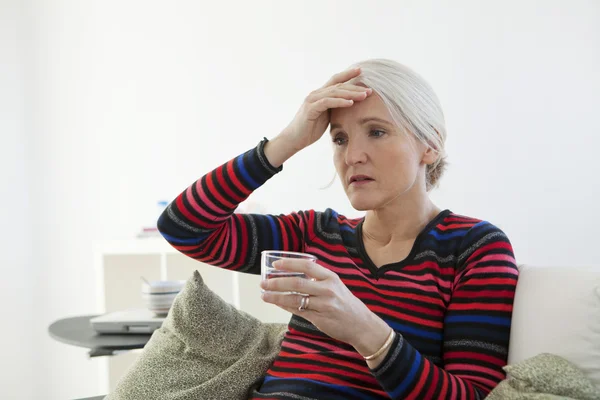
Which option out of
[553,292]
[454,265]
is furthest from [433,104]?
[553,292]

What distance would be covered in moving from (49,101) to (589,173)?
2925 millimetres

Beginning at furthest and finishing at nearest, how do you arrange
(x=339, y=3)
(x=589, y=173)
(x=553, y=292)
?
(x=339, y=3)
(x=589, y=173)
(x=553, y=292)

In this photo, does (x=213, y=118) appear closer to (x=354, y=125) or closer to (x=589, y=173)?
(x=589, y=173)

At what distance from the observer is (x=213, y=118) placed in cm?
330

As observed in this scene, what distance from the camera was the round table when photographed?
1856 millimetres

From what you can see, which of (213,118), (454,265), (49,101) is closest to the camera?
(454,265)

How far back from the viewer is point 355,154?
1.29 meters

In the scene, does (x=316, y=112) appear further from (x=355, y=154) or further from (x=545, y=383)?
(x=545, y=383)

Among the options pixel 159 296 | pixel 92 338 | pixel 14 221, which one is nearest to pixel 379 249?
pixel 159 296

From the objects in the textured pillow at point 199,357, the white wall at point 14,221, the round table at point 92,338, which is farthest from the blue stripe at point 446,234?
the white wall at point 14,221

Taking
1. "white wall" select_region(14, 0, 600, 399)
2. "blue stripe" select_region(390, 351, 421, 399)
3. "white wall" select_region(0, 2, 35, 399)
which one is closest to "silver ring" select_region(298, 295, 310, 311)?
"blue stripe" select_region(390, 351, 421, 399)

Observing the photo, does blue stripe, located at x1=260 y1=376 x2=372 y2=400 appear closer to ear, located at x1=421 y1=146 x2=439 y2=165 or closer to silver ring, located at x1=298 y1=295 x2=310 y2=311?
silver ring, located at x1=298 y1=295 x2=310 y2=311

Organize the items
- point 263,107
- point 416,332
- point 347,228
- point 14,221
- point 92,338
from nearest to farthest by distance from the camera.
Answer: point 416,332 < point 347,228 < point 92,338 < point 263,107 < point 14,221

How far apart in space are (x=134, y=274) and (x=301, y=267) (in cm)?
214
